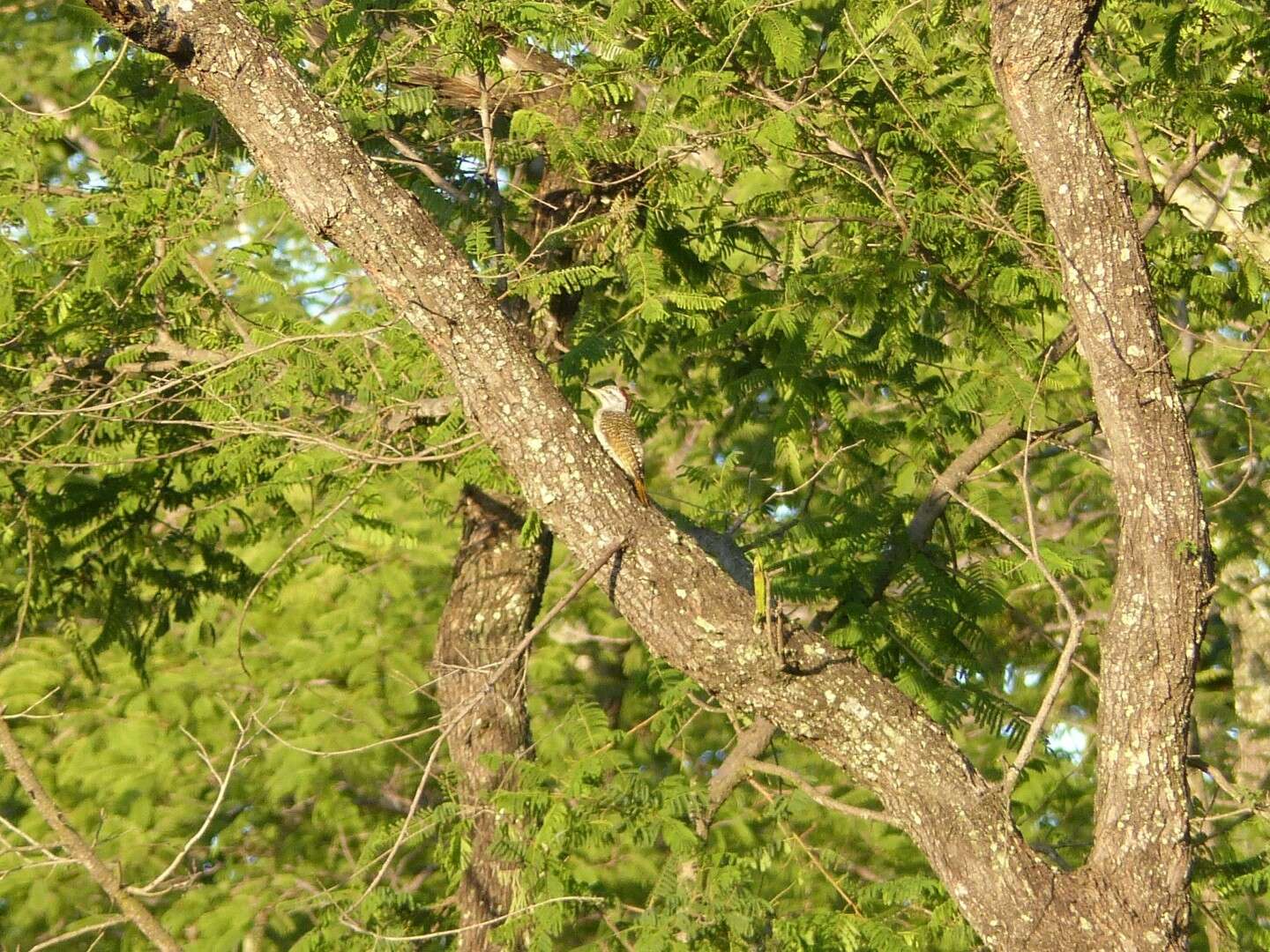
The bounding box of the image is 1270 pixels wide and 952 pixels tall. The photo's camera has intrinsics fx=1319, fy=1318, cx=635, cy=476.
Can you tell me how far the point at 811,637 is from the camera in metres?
3.52

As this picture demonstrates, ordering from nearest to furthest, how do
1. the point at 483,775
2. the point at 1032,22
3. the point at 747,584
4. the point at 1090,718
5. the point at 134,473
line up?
the point at 1032,22, the point at 747,584, the point at 483,775, the point at 134,473, the point at 1090,718

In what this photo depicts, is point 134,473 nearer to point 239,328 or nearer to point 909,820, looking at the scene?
point 239,328

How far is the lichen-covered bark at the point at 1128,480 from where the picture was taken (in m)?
3.26

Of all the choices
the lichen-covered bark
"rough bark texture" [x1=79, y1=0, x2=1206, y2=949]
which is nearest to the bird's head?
"rough bark texture" [x1=79, y1=0, x2=1206, y2=949]

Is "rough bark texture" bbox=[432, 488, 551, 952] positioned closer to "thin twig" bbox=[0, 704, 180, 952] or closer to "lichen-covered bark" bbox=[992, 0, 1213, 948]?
"thin twig" bbox=[0, 704, 180, 952]

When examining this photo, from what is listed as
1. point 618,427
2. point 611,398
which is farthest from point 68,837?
point 611,398

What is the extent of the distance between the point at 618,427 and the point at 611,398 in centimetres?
32

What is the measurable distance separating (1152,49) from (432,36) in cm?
283

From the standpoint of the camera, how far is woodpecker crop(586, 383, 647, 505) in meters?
5.37

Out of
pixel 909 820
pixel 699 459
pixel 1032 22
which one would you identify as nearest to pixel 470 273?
pixel 1032 22

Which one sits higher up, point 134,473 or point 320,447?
point 320,447

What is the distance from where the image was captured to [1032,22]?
3.36 m

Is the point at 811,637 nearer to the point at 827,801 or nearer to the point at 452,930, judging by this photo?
the point at 827,801

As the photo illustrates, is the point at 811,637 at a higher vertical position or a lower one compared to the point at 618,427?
higher
